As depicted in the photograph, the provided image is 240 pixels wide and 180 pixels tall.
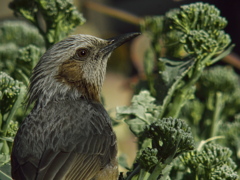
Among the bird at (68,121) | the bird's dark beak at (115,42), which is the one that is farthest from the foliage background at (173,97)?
the bird's dark beak at (115,42)

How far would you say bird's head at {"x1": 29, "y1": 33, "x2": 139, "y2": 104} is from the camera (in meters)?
3.60

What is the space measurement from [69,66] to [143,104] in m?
0.73

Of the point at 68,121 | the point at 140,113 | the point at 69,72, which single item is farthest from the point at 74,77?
the point at 140,113

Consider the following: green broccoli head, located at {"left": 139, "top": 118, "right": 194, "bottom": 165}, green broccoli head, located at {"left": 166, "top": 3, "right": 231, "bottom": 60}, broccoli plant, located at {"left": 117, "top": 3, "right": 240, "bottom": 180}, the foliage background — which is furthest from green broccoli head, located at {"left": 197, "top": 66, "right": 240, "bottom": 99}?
green broccoli head, located at {"left": 139, "top": 118, "right": 194, "bottom": 165}

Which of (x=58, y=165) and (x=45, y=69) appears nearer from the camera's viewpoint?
(x=58, y=165)

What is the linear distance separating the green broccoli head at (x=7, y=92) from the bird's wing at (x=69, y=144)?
0.21 metres

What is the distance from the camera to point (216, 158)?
3.00m

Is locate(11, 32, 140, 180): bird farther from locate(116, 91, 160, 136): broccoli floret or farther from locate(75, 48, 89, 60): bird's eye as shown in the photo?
locate(116, 91, 160, 136): broccoli floret

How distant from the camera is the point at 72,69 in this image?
3693mm

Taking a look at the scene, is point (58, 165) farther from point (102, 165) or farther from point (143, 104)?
point (143, 104)

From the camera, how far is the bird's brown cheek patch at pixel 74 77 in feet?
12.1

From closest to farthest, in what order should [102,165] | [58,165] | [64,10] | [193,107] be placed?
[58,165] → [102,165] → [64,10] → [193,107]

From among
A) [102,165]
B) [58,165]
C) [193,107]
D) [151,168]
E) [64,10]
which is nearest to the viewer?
[151,168]

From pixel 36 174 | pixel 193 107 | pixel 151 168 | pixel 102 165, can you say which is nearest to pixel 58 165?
pixel 36 174
